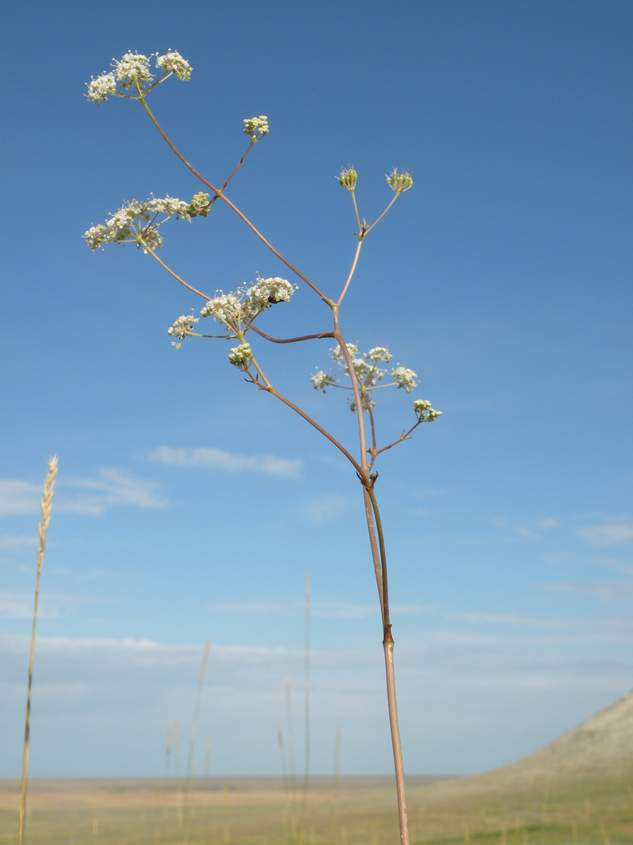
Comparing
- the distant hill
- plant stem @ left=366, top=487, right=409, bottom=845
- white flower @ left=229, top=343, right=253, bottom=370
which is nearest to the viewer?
plant stem @ left=366, top=487, right=409, bottom=845

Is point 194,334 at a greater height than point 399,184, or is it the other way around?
point 399,184

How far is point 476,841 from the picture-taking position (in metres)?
7.70

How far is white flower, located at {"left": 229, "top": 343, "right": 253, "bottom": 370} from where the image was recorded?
13.2ft

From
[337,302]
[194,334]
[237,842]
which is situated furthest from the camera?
[237,842]

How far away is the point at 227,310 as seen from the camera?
4.42 metres

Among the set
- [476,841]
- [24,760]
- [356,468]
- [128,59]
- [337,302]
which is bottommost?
[476,841]

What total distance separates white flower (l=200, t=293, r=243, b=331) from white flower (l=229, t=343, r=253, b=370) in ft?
1.16

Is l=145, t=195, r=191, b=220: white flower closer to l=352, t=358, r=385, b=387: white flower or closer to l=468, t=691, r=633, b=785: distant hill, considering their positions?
l=352, t=358, r=385, b=387: white flower

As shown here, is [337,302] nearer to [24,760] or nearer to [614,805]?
[24,760]

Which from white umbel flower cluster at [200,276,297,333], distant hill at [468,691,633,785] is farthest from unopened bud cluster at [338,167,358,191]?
distant hill at [468,691,633,785]

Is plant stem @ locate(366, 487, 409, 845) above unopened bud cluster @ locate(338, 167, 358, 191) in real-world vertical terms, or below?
below

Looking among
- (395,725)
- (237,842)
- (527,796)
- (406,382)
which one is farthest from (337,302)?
(527,796)

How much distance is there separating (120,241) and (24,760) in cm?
278

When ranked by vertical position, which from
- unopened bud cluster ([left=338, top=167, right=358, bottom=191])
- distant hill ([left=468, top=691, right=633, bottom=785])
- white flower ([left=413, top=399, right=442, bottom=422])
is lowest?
distant hill ([left=468, top=691, right=633, bottom=785])
